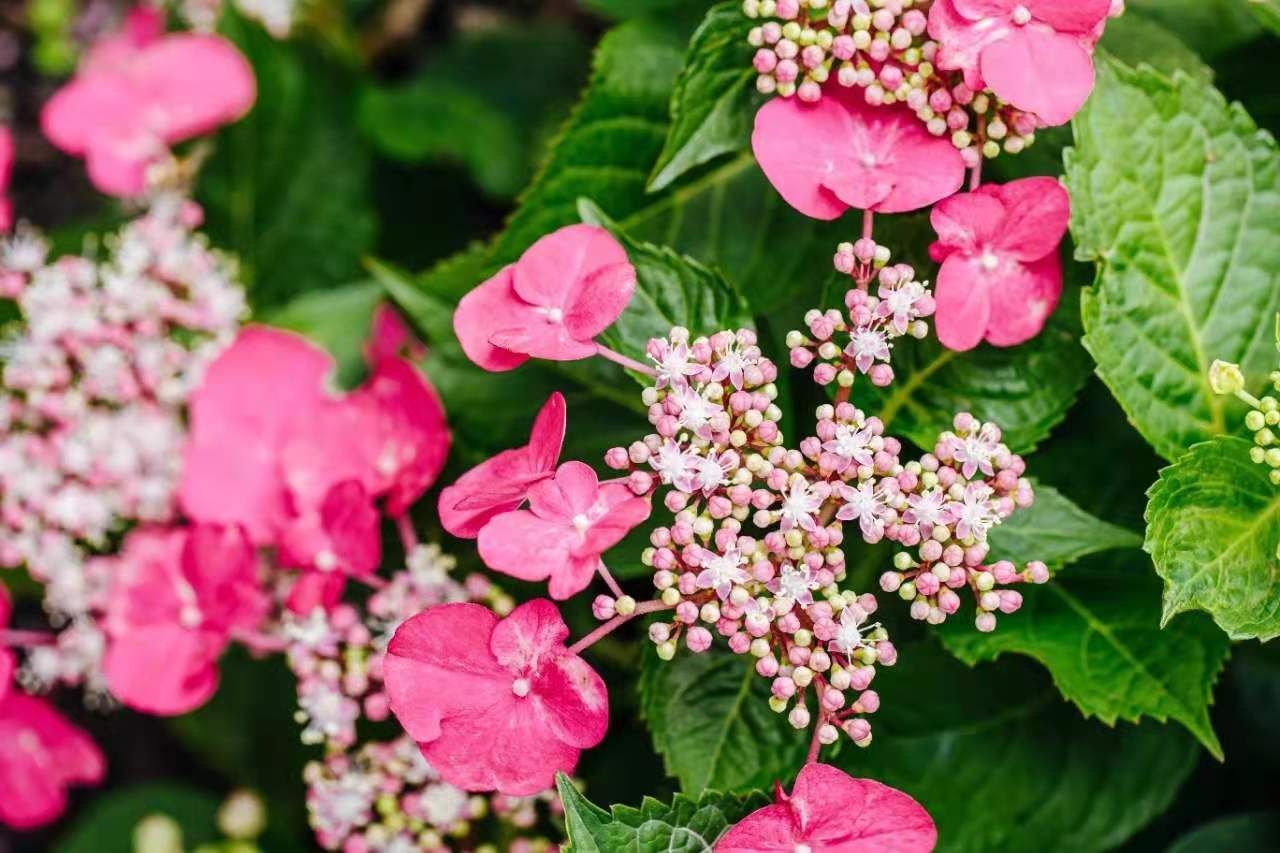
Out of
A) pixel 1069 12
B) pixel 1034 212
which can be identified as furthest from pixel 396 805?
pixel 1069 12

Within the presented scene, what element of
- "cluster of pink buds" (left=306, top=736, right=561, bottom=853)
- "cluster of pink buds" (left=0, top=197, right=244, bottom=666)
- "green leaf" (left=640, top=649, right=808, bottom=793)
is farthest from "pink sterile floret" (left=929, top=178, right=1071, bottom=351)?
"cluster of pink buds" (left=0, top=197, right=244, bottom=666)

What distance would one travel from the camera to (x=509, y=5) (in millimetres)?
1839

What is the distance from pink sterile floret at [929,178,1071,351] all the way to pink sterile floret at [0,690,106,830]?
0.96 metres

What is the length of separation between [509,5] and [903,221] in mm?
1097

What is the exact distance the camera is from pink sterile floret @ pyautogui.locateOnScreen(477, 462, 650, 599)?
2.52 ft

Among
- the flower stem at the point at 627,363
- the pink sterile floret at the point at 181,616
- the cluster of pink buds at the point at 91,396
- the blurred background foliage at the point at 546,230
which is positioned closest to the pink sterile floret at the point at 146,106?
the blurred background foliage at the point at 546,230

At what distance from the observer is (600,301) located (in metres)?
0.83

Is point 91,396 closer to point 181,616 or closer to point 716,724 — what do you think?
point 181,616

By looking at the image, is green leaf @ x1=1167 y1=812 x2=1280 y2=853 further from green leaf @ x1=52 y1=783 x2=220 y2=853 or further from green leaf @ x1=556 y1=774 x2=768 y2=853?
green leaf @ x1=52 y1=783 x2=220 y2=853

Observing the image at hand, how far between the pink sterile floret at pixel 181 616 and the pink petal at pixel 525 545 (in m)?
0.40

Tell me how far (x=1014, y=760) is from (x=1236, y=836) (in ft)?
0.75

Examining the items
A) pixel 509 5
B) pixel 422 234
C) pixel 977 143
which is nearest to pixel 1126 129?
pixel 977 143

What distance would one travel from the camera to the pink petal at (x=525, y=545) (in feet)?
2.52

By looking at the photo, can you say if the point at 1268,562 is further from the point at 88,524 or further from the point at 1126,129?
the point at 88,524
